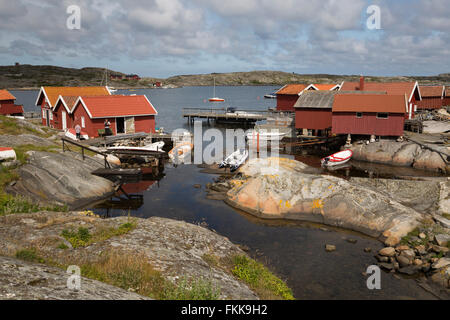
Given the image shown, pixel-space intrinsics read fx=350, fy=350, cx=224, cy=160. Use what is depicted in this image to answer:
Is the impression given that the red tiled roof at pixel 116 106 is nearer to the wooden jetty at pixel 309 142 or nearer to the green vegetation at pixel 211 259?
the wooden jetty at pixel 309 142

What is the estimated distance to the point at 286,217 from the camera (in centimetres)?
2061

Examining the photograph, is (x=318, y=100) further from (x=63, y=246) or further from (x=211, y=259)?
(x=63, y=246)

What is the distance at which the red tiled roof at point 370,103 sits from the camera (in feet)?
122

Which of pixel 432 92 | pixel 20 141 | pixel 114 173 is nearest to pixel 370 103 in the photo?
pixel 114 173

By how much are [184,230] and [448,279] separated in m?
10.5

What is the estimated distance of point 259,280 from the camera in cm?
1136

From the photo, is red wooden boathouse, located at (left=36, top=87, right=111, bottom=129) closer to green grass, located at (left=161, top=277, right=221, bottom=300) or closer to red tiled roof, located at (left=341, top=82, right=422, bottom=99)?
red tiled roof, located at (left=341, top=82, right=422, bottom=99)

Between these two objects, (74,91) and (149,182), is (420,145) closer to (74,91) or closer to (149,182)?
(149,182)

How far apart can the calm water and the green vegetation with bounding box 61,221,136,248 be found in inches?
267

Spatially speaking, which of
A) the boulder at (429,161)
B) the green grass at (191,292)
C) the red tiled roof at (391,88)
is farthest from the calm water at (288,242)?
the red tiled roof at (391,88)

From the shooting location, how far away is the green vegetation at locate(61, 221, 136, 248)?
1119cm

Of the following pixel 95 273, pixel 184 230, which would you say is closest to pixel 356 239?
pixel 184 230

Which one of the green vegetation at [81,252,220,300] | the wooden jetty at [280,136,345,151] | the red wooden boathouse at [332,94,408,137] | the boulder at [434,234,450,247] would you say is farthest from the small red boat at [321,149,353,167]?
the green vegetation at [81,252,220,300]
